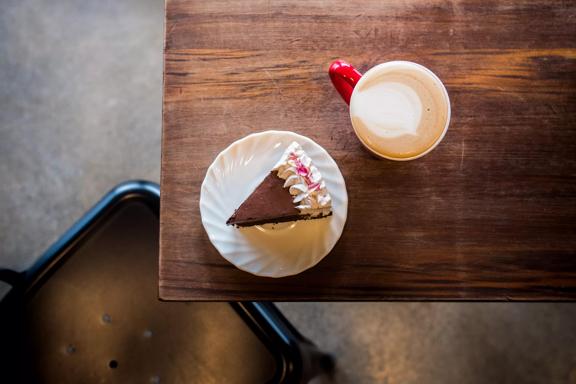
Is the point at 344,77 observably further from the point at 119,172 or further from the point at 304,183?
the point at 119,172

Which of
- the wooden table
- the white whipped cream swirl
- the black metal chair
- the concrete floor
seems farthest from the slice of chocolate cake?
the concrete floor

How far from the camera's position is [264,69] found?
3.46 ft

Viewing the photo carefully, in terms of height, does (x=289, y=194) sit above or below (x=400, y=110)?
below

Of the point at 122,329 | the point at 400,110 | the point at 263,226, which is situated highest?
the point at 400,110

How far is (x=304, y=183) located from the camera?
94cm

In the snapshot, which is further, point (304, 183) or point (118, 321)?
point (118, 321)

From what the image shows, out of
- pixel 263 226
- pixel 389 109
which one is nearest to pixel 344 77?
pixel 389 109

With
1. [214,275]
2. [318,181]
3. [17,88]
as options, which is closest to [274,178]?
[318,181]

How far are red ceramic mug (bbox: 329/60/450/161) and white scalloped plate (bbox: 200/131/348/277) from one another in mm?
108

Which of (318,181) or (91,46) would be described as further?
(91,46)

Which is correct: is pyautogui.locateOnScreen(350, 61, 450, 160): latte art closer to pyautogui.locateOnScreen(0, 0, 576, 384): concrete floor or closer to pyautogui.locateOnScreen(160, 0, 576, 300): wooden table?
pyautogui.locateOnScreen(160, 0, 576, 300): wooden table

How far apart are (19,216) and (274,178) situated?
4.50 feet

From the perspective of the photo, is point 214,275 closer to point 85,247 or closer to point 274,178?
point 274,178

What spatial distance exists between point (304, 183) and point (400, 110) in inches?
8.6
